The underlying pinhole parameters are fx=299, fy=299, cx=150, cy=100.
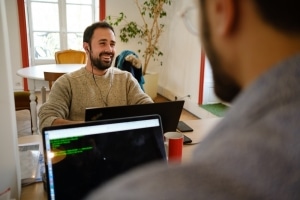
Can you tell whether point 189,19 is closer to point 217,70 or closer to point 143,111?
point 217,70

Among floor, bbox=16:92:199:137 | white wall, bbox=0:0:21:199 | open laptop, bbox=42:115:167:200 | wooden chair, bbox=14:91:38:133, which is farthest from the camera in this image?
floor, bbox=16:92:199:137

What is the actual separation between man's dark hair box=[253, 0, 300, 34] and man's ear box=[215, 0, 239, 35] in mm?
28

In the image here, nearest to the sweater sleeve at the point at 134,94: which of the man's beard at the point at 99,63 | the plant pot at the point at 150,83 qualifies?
the man's beard at the point at 99,63

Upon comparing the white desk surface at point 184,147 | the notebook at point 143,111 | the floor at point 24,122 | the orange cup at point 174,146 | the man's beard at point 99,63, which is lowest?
the floor at point 24,122

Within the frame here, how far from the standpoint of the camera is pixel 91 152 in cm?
95

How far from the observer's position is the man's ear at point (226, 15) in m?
0.34

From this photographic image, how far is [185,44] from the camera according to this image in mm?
4773

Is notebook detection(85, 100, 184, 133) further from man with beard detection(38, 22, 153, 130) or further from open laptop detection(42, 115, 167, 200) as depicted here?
man with beard detection(38, 22, 153, 130)

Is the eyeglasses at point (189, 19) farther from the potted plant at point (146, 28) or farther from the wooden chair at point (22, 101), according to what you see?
the potted plant at point (146, 28)

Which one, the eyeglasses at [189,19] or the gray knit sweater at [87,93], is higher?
the eyeglasses at [189,19]

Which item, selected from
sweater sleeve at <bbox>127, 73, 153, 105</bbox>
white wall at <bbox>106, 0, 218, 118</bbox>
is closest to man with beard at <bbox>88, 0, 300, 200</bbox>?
sweater sleeve at <bbox>127, 73, 153, 105</bbox>

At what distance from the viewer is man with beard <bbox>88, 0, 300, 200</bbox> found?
28cm

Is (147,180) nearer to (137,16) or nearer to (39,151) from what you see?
(39,151)

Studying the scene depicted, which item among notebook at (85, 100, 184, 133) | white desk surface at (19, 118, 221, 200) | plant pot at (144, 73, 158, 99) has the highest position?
notebook at (85, 100, 184, 133)
